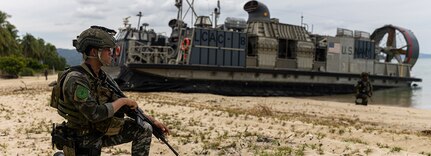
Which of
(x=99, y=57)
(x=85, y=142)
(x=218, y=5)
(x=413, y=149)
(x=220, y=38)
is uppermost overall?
(x=218, y=5)

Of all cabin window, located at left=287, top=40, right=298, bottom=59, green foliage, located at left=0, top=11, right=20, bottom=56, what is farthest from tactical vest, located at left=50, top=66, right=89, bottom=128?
green foliage, located at left=0, top=11, right=20, bottom=56

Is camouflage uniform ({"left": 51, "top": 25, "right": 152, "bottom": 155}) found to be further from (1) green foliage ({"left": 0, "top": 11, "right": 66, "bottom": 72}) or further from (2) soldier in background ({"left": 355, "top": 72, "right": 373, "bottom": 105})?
(1) green foliage ({"left": 0, "top": 11, "right": 66, "bottom": 72})

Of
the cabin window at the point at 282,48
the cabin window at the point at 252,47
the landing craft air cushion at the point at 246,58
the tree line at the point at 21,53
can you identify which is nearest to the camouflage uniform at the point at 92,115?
the landing craft air cushion at the point at 246,58

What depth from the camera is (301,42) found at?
20000 millimetres

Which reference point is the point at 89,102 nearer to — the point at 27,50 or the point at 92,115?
the point at 92,115

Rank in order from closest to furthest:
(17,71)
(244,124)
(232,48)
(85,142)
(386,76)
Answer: (85,142)
(244,124)
(232,48)
(386,76)
(17,71)

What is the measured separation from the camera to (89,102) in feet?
8.95

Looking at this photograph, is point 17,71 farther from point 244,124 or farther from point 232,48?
point 244,124

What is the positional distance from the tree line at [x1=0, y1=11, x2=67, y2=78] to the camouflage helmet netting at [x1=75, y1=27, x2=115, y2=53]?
3219 cm

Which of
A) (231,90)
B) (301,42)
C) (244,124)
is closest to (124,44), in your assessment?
(231,90)

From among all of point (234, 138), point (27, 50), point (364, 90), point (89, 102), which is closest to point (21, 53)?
point (27, 50)

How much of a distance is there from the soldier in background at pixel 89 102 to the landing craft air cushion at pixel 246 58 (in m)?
11.8

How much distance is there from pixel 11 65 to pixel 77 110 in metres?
32.9

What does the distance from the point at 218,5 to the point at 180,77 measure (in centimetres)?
481
